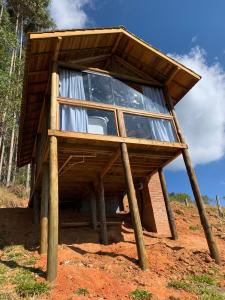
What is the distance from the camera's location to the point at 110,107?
34.1ft

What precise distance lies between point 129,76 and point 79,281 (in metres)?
8.35

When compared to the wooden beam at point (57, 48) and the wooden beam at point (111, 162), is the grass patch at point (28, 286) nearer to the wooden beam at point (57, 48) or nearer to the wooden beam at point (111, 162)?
the wooden beam at point (111, 162)

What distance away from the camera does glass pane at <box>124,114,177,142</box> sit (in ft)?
34.5

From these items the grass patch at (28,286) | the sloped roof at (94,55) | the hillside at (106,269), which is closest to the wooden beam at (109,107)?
the sloped roof at (94,55)

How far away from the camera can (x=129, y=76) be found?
11898 mm

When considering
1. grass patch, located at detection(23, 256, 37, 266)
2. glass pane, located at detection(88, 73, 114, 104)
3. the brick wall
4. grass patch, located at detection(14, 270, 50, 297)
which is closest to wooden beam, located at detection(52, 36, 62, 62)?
glass pane, located at detection(88, 73, 114, 104)

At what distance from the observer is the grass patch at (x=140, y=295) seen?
5915mm

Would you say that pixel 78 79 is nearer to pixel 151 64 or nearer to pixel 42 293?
pixel 151 64

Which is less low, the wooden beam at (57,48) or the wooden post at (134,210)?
the wooden beam at (57,48)

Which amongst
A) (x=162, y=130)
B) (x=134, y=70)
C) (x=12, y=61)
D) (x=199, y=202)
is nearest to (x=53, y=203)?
(x=199, y=202)

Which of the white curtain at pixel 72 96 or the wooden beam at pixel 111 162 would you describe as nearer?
the white curtain at pixel 72 96

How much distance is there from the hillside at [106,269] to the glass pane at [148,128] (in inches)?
157

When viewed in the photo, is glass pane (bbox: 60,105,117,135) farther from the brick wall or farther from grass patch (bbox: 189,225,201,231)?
grass patch (bbox: 189,225,201,231)

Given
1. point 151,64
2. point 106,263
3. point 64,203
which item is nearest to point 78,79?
point 151,64
